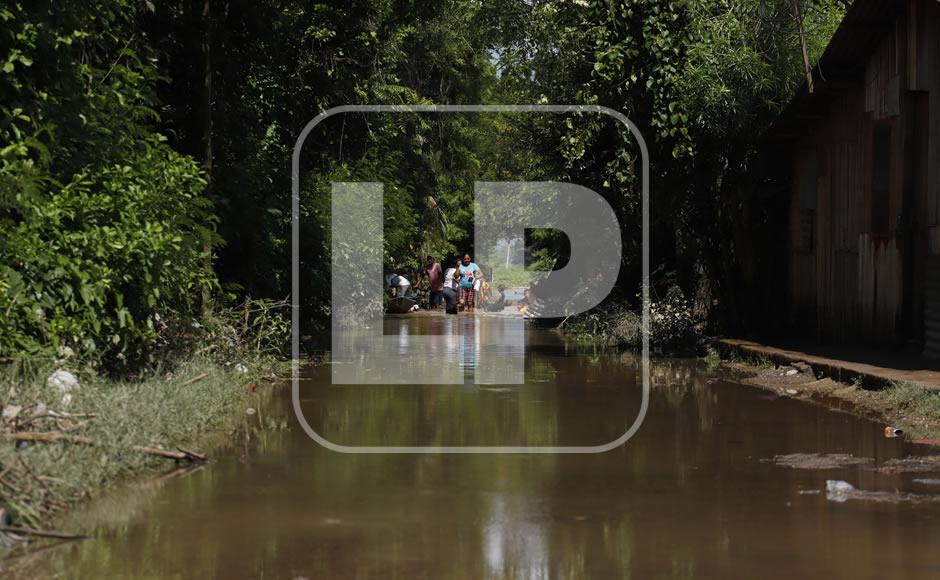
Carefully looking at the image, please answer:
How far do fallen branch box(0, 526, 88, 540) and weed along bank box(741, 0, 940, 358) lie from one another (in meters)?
12.9

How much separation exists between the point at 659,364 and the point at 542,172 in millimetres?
13552

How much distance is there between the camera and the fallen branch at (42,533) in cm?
715

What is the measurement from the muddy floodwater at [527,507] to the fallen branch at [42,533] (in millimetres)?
95

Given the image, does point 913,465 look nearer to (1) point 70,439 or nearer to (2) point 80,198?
(1) point 70,439

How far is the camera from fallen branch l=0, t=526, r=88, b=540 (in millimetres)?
7148

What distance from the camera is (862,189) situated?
20.4 m

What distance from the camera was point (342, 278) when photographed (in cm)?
2841

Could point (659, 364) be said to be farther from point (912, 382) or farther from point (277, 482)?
point (277, 482)

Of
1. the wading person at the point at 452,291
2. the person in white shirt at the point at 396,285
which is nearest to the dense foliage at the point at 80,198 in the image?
the wading person at the point at 452,291

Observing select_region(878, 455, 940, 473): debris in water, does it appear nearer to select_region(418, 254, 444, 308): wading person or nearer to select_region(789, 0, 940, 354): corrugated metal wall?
select_region(789, 0, 940, 354): corrugated metal wall

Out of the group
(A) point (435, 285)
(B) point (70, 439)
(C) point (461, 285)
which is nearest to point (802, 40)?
(B) point (70, 439)

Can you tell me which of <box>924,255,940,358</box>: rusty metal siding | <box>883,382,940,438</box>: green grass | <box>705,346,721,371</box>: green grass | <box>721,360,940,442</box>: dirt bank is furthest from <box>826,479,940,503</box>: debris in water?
<box>705,346,721,371</box>: green grass

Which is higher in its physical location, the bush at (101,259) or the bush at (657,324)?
the bush at (101,259)

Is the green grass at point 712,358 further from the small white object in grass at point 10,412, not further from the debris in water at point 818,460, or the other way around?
the small white object in grass at point 10,412
